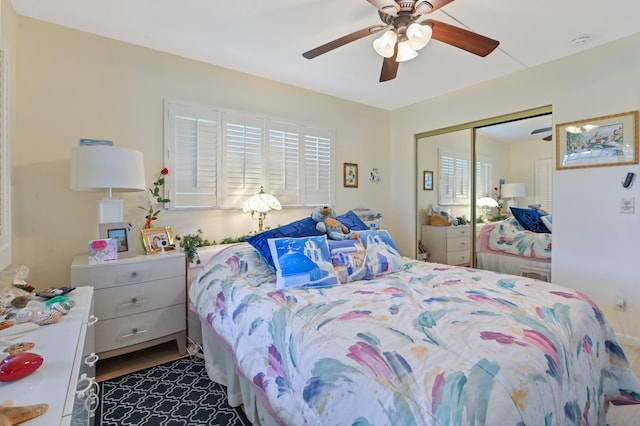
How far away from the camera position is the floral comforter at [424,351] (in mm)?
900

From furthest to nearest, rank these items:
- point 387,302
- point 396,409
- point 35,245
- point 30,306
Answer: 1. point 35,245
2. point 387,302
3. point 30,306
4. point 396,409

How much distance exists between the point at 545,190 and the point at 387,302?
248 cm

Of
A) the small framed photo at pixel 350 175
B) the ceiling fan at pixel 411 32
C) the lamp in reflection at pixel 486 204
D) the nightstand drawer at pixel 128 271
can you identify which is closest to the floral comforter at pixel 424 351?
the nightstand drawer at pixel 128 271

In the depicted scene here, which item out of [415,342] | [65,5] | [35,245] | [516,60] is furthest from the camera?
[516,60]

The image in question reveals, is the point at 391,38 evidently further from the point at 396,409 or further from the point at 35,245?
the point at 35,245

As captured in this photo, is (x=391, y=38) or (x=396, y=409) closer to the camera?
(x=396, y=409)

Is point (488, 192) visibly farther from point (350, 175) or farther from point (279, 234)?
point (279, 234)

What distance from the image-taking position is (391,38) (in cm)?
183

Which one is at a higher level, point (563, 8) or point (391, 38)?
point (563, 8)

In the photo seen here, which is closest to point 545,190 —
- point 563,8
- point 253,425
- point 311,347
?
point 563,8

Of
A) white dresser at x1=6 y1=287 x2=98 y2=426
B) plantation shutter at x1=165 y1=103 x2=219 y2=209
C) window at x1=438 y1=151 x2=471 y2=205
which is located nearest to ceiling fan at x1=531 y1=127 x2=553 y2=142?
window at x1=438 y1=151 x2=471 y2=205

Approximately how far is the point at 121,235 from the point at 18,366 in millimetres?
1594

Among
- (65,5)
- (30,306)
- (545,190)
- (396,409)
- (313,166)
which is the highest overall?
(65,5)

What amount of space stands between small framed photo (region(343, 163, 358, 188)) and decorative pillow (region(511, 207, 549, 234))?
183 centimetres
